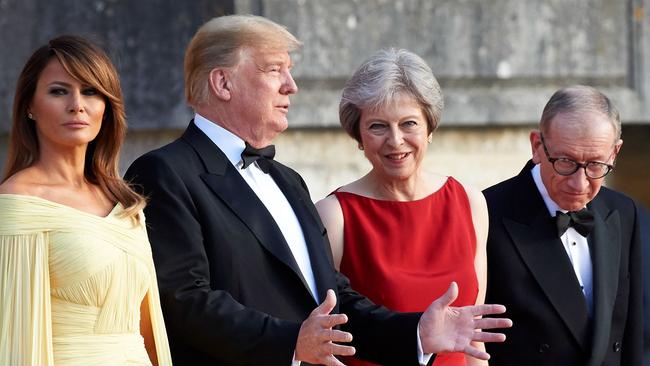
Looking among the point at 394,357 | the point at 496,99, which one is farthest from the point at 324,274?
the point at 496,99

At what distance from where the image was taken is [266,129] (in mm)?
4086

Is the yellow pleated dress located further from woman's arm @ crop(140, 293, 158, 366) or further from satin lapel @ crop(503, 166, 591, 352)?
satin lapel @ crop(503, 166, 591, 352)

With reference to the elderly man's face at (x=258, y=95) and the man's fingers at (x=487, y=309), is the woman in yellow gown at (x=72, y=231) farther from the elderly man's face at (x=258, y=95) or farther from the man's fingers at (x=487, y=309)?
the man's fingers at (x=487, y=309)

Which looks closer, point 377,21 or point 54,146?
point 54,146

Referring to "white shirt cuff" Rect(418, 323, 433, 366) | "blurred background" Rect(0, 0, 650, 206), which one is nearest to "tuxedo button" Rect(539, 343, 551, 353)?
"white shirt cuff" Rect(418, 323, 433, 366)

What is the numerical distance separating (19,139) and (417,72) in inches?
57.4

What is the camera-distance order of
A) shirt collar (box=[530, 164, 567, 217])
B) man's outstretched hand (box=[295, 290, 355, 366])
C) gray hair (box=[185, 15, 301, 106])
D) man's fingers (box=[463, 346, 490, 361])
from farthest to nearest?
shirt collar (box=[530, 164, 567, 217])
gray hair (box=[185, 15, 301, 106])
man's fingers (box=[463, 346, 490, 361])
man's outstretched hand (box=[295, 290, 355, 366])

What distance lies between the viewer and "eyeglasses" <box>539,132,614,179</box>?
15.0ft

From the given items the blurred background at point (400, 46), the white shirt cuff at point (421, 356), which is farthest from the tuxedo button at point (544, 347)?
the blurred background at point (400, 46)

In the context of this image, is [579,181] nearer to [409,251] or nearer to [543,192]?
[543,192]

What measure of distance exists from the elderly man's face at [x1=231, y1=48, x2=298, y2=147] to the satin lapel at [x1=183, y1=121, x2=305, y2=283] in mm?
131

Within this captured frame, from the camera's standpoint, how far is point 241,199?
3.92m

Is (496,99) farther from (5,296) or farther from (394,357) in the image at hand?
(5,296)

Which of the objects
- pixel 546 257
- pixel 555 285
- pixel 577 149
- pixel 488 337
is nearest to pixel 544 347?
pixel 555 285
